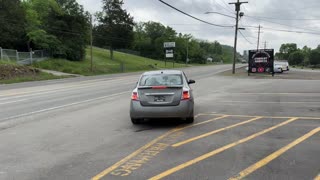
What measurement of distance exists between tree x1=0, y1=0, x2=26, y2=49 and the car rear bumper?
50963 millimetres

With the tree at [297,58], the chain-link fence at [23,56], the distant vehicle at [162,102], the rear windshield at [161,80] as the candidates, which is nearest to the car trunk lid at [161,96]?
the distant vehicle at [162,102]

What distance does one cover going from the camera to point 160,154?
747cm

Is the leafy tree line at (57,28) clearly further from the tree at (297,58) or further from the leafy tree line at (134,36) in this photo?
the tree at (297,58)

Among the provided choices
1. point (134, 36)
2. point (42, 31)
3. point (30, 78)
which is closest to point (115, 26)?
point (134, 36)

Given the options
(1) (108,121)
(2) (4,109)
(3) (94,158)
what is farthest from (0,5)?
(3) (94,158)

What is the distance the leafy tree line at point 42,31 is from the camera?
193ft

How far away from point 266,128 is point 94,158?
470 cm

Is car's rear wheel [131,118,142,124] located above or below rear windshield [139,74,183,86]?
below

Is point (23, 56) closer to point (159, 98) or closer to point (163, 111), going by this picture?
point (159, 98)

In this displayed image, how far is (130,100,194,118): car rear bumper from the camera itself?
33.9ft

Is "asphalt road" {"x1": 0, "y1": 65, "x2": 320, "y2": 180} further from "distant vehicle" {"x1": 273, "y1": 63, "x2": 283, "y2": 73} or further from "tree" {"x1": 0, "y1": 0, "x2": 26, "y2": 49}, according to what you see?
"tree" {"x1": 0, "y1": 0, "x2": 26, "y2": 49}

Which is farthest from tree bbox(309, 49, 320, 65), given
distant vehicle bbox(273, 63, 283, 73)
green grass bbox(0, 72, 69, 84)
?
green grass bbox(0, 72, 69, 84)

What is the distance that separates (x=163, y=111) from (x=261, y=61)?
107 ft

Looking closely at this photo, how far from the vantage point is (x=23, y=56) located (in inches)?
2115
